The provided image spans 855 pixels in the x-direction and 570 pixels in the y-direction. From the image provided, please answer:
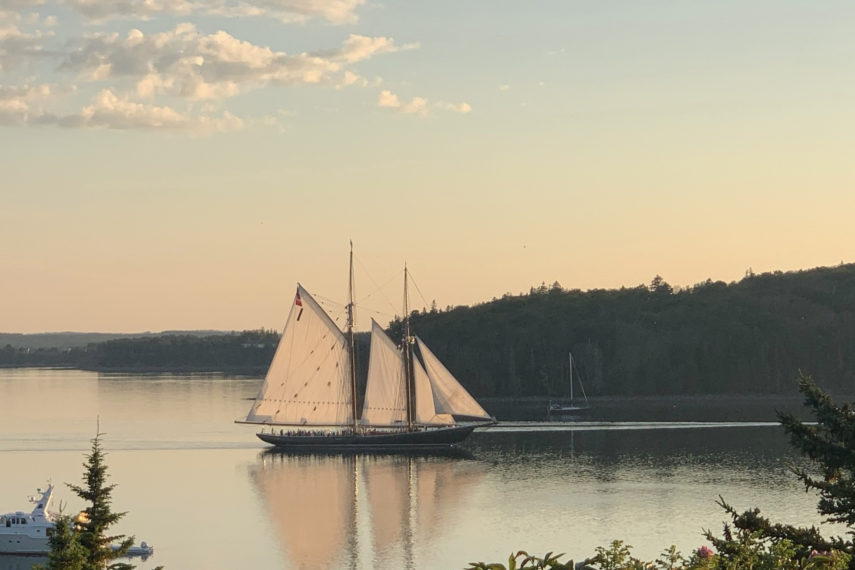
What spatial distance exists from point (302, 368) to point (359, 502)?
26.1 m

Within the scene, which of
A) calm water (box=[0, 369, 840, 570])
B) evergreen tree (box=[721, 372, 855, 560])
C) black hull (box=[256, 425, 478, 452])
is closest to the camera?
evergreen tree (box=[721, 372, 855, 560])

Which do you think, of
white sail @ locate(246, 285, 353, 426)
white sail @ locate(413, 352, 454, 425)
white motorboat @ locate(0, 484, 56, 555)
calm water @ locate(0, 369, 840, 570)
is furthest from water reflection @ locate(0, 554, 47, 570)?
white sail @ locate(413, 352, 454, 425)

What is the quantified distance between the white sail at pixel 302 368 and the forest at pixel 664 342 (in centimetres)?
6756

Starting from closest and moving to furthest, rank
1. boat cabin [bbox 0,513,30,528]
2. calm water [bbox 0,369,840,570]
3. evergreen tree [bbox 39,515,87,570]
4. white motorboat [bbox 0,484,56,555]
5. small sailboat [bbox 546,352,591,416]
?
evergreen tree [bbox 39,515,87,570] < white motorboat [bbox 0,484,56,555] < boat cabin [bbox 0,513,30,528] < calm water [bbox 0,369,840,570] < small sailboat [bbox 546,352,591,416]

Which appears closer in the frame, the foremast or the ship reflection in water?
the ship reflection in water

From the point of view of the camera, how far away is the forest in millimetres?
154875

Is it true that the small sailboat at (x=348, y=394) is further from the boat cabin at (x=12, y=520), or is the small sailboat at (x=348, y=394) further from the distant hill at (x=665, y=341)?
the distant hill at (x=665, y=341)

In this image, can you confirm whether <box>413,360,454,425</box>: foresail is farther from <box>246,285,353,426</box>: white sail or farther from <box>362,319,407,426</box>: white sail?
<box>246,285,353,426</box>: white sail

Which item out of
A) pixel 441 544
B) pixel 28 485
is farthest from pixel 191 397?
pixel 441 544

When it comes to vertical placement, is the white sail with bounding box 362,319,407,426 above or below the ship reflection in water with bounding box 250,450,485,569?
above

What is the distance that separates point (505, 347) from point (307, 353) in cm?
7882

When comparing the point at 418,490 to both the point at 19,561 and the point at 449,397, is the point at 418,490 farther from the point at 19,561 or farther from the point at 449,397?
the point at 19,561

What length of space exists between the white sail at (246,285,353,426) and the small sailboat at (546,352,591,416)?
38689 millimetres

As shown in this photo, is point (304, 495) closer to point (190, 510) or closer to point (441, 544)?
point (190, 510)
